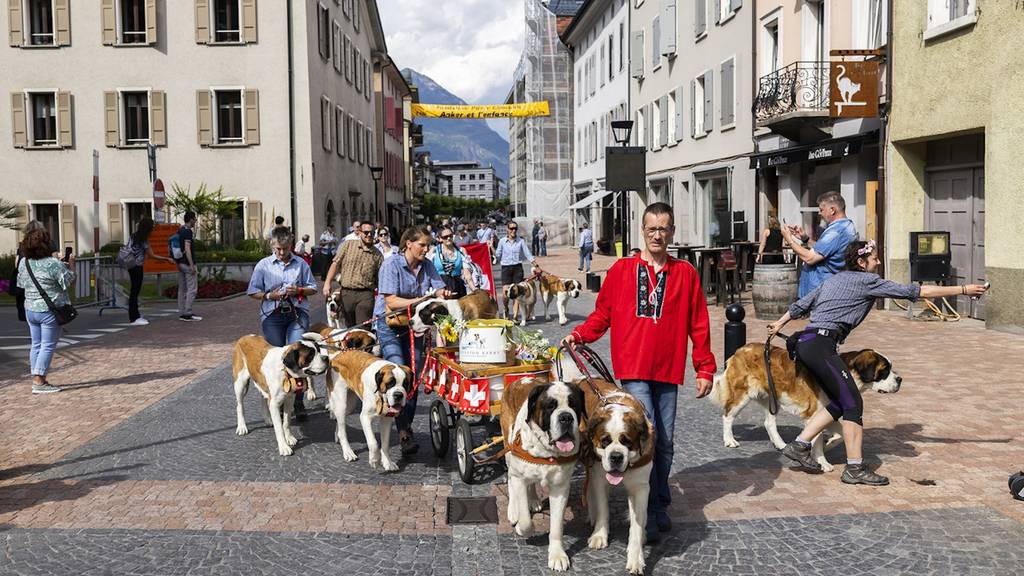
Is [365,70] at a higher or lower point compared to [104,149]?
higher

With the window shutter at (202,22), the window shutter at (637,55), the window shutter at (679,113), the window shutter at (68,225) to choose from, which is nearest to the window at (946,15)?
the window shutter at (679,113)

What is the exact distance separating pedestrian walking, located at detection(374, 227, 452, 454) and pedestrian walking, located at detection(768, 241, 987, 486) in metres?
2.75

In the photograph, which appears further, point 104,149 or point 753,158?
point 104,149

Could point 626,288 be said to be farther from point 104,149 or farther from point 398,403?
point 104,149

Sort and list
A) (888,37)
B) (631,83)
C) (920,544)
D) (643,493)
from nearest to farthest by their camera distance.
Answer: (643,493) < (920,544) < (888,37) < (631,83)

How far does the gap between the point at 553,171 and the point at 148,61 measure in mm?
33194

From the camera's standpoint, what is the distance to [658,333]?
5.36 metres

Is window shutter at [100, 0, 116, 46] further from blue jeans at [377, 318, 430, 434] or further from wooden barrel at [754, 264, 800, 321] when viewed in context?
blue jeans at [377, 318, 430, 434]

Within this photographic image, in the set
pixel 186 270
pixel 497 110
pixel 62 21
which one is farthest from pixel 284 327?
pixel 497 110

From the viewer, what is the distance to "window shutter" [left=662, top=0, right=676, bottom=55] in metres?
31.6

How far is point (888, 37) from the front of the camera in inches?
660

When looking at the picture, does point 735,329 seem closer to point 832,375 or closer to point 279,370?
point 832,375

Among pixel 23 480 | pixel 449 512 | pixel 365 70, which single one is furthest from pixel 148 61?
pixel 449 512

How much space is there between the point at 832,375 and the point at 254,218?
2676 centimetres
